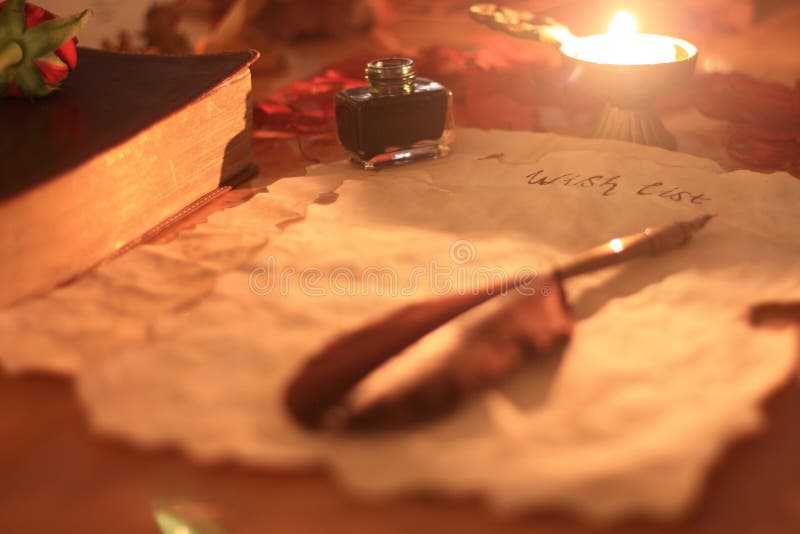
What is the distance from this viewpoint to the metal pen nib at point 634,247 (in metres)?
0.76

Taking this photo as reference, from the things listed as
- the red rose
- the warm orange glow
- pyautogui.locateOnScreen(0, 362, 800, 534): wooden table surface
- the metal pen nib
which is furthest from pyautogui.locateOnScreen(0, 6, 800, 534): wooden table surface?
the warm orange glow

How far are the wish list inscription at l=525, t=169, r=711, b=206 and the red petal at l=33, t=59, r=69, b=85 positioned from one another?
2.03 ft

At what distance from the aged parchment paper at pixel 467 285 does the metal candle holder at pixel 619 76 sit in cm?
7

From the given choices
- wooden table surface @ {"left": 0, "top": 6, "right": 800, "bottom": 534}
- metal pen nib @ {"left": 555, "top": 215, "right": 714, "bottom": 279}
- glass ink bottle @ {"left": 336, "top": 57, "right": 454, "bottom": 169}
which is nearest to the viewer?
wooden table surface @ {"left": 0, "top": 6, "right": 800, "bottom": 534}

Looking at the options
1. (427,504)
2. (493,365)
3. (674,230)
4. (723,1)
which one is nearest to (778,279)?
(674,230)

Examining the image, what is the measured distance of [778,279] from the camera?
2.56 ft

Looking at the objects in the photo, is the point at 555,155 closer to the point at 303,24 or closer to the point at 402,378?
the point at 402,378

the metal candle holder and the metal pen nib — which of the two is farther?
the metal candle holder

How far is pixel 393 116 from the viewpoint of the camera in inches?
42.6

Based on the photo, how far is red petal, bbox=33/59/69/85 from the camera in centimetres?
98

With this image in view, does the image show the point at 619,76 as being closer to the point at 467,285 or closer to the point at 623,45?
the point at 623,45

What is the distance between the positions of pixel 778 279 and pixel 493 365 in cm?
34

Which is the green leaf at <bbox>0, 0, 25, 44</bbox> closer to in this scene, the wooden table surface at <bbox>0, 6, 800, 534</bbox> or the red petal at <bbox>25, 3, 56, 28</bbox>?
the red petal at <bbox>25, 3, 56, 28</bbox>

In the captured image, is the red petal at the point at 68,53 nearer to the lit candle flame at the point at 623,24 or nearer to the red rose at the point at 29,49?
the red rose at the point at 29,49
